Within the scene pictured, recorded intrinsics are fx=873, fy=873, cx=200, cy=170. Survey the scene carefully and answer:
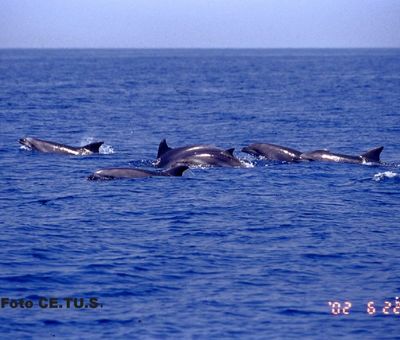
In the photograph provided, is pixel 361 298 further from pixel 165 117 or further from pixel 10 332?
pixel 165 117

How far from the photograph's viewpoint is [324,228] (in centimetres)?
2175

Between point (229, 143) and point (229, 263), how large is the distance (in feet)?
71.9

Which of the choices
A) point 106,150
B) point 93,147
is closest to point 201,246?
point 93,147

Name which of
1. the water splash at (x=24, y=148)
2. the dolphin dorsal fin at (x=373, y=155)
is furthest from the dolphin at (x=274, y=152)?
the water splash at (x=24, y=148)

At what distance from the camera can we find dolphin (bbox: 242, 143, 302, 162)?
3262 cm

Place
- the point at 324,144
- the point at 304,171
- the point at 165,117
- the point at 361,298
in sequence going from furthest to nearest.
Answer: the point at 165,117
the point at 324,144
the point at 304,171
the point at 361,298

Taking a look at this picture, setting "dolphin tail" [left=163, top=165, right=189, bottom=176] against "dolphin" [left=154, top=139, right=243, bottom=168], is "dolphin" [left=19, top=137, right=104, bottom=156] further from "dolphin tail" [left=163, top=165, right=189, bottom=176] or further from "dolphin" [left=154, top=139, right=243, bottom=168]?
"dolphin tail" [left=163, top=165, right=189, bottom=176]

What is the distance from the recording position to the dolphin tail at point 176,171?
2852 cm

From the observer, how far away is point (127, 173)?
92.4 feet

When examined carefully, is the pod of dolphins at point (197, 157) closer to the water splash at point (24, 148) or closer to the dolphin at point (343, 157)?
the dolphin at point (343, 157)

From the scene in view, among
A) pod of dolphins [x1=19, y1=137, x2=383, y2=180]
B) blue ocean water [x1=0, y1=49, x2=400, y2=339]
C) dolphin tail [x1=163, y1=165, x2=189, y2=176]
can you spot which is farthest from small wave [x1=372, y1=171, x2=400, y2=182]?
dolphin tail [x1=163, y1=165, x2=189, y2=176]

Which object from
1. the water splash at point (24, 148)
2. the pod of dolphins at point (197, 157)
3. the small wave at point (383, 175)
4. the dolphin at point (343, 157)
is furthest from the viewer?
the water splash at point (24, 148)

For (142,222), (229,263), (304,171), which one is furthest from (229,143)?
(229,263)
